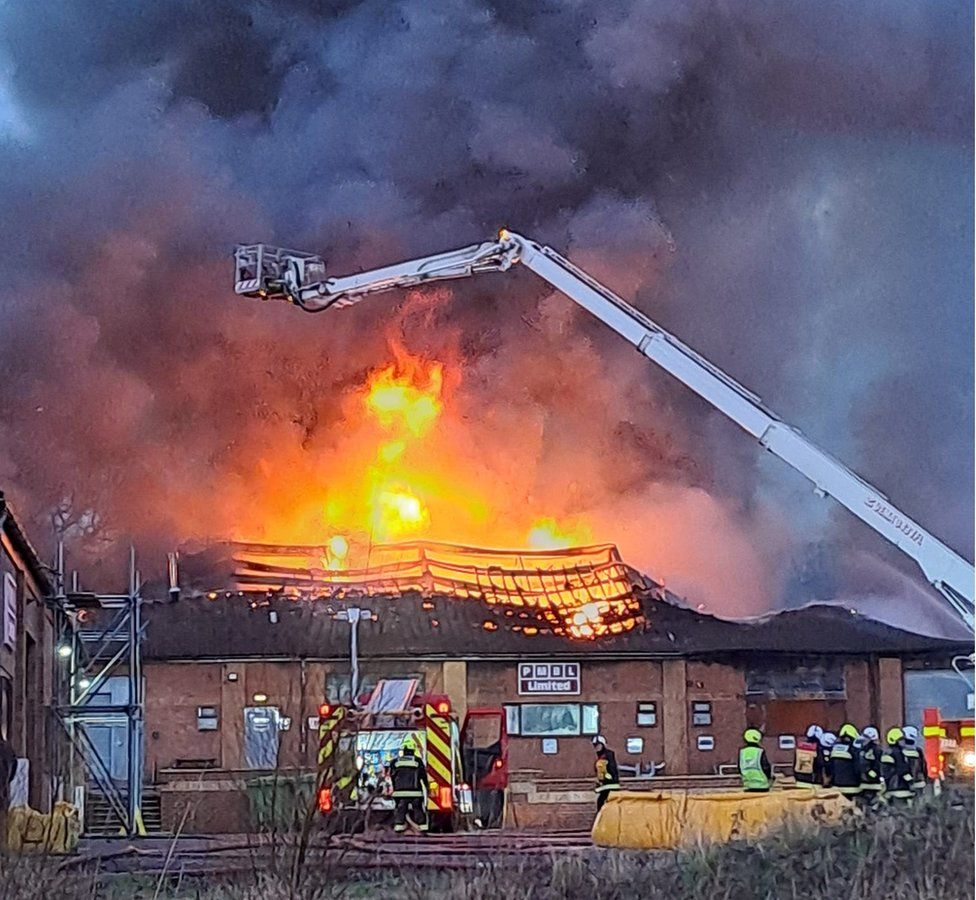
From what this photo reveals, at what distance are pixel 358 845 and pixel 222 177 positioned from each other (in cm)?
247

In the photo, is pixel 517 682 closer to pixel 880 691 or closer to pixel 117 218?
pixel 880 691

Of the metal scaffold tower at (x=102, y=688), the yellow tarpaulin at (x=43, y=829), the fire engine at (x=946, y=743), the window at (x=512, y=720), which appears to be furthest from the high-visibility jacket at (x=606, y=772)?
the yellow tarpaulin at (x=43, y=829)

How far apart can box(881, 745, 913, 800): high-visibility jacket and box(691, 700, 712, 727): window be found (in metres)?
0.66

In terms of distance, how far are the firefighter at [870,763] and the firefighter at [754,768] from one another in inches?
13.1

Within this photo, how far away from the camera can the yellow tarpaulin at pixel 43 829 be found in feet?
16.4

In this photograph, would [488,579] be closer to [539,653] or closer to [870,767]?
[539,653]

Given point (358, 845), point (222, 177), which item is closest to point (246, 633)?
point (358, 845)

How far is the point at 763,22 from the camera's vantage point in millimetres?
5715

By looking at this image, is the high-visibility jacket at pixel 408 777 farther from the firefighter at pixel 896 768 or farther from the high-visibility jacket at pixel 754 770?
the firefighter at pixel 896 768

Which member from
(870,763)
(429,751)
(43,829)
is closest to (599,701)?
(429,751)

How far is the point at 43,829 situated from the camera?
16.6ft

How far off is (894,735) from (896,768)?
130mm

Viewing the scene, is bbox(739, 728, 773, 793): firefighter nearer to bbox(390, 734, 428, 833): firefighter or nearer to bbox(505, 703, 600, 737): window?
bbox(505, 703, 600, 737): window

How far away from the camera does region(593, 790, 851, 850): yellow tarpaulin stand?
525cm
